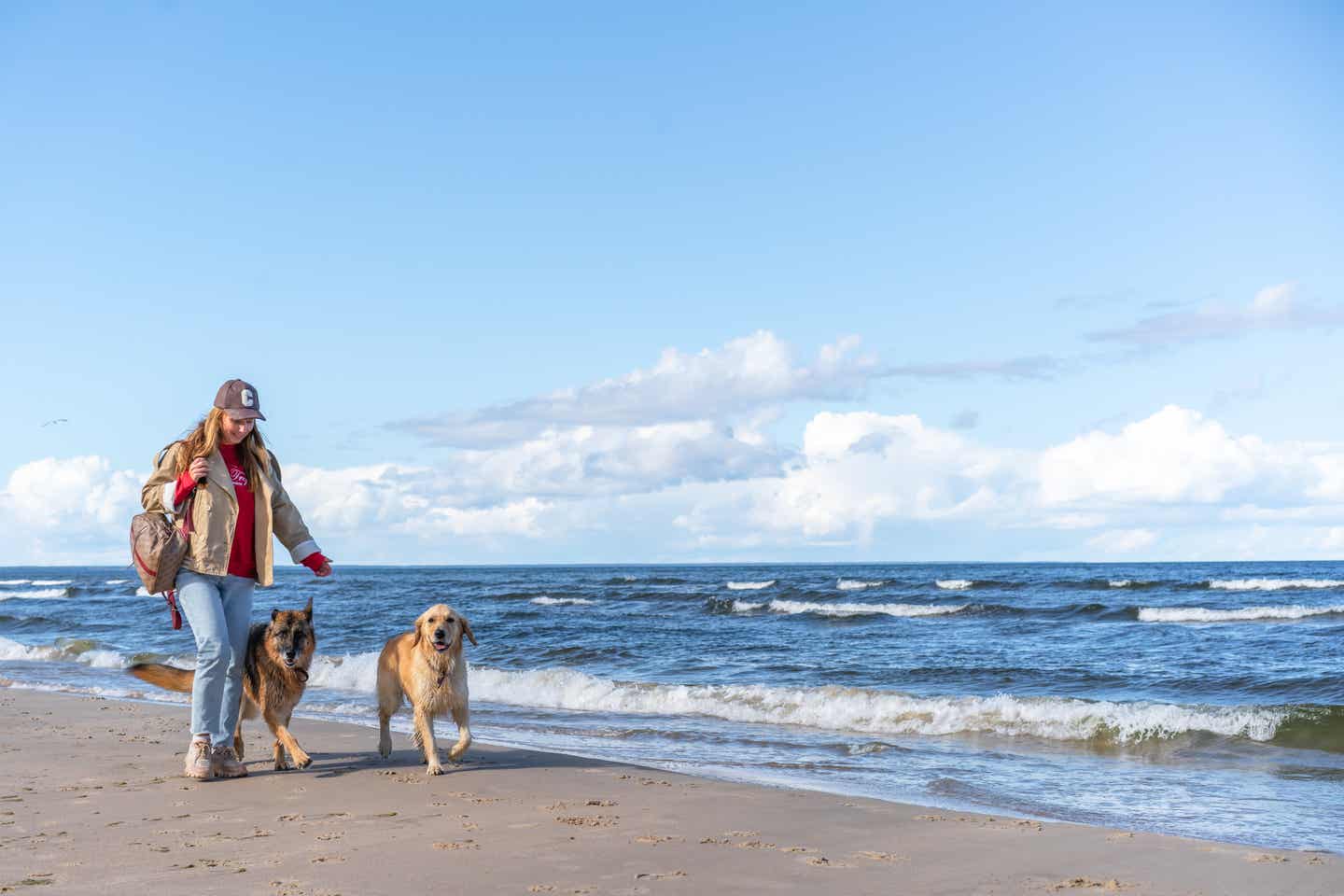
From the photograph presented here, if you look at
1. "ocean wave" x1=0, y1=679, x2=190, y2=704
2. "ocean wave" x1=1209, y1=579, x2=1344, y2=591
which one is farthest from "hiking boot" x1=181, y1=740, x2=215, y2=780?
"ocean wave" x1=1209, y1=579, x2=1344, y2=591

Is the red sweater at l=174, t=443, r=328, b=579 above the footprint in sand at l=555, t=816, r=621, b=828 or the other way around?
above

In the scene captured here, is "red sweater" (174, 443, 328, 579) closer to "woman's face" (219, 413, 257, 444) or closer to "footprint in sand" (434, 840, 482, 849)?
"woman's face" (219, 413, 257, 444)

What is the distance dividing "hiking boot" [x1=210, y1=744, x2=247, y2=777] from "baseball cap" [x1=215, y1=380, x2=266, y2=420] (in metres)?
1.87

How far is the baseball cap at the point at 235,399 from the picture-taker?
18.9 ft

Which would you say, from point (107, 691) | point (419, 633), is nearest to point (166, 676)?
point (419, 633)

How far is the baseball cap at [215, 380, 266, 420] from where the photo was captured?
576 cm

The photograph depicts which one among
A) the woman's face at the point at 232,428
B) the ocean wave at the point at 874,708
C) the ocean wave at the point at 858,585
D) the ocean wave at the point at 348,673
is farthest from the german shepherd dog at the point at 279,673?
the ocean wave at the point at 858,585

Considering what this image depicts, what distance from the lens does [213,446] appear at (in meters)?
5.77

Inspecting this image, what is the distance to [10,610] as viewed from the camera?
31328 mm

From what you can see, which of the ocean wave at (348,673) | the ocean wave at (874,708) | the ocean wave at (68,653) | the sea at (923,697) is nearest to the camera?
the sea at (923,697)

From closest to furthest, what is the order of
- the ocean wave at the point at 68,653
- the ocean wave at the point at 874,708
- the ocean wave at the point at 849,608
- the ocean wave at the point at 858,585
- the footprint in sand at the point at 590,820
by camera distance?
the footprint in sand at the point at 590,820 < the ocean wave at the point at 874,708 < the ocean wave at the point at 68,653 < the ocean wave at the point at 849,608 < the ocean wave at the point at 858,585

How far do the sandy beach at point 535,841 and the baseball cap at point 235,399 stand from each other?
1.98m

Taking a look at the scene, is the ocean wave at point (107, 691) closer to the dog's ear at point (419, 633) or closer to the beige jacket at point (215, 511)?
the dog's ear at point (419, 633)

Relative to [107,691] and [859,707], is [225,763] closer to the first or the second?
[859,707]
